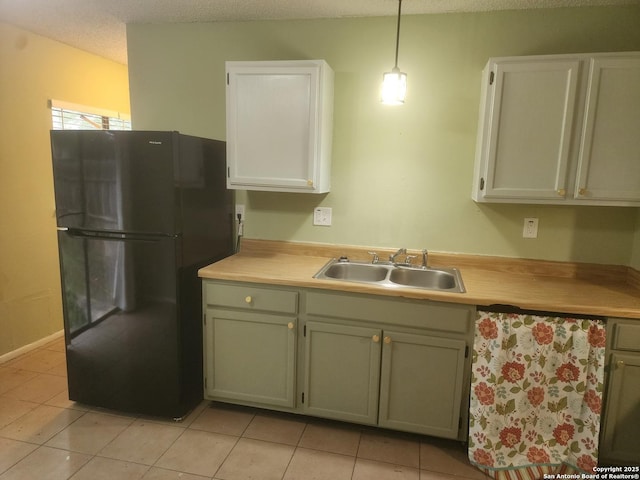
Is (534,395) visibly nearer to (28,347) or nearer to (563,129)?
(563,129)

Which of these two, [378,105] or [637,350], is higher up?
[378,105]

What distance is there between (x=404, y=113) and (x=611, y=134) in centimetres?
107

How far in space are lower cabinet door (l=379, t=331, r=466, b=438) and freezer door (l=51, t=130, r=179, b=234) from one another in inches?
52.5

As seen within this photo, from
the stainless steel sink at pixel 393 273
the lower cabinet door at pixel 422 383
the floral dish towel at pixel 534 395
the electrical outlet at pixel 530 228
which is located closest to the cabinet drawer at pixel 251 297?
the stainless steel sink at pixel 393 273

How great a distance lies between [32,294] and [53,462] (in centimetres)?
160

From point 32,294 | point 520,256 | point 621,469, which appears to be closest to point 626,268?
point 520,256

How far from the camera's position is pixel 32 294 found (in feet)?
10.2

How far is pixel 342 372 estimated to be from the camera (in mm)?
2166

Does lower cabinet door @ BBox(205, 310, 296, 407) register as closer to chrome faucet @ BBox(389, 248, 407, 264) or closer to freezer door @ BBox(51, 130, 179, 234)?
freezer door @ BBox(51, 130, 179, 234)

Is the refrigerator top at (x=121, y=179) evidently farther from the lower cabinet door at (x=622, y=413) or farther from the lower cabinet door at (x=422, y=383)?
the lower cabinet door at (x=622, y=413)

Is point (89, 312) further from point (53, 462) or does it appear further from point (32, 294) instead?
point (32, 294)

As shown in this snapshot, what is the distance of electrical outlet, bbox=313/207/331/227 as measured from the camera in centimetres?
268

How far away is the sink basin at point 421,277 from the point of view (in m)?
2.42

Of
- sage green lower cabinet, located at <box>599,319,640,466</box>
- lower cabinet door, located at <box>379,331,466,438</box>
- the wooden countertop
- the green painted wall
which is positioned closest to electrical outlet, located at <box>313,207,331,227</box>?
the green painted wall
